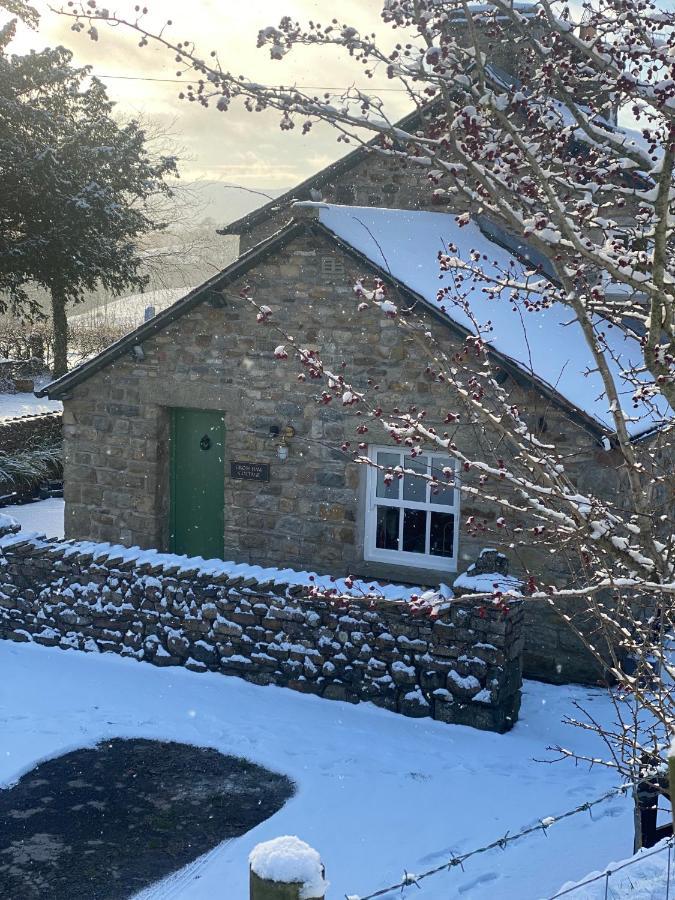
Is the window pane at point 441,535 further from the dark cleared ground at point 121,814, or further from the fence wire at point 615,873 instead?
the fence wire at point 615,873

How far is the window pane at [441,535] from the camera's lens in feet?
37.7

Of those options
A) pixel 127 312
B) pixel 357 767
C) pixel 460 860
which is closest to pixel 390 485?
pixel 357 767

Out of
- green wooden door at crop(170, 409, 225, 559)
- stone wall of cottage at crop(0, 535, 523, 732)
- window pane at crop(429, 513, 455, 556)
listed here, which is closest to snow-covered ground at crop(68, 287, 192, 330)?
green wooden door at crop(170, 409, 225, 559)

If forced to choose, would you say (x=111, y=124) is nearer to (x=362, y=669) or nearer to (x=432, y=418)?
(x=432, y=418)

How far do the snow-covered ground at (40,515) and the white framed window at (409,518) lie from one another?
21.9 feet

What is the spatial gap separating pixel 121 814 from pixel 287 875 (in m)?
4.43

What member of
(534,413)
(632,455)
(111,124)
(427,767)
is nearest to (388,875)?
(427,767)

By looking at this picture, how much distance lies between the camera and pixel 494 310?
40.1 ft

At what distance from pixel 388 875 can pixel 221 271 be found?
7.10 meters

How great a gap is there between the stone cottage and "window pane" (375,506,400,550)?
0.02 m

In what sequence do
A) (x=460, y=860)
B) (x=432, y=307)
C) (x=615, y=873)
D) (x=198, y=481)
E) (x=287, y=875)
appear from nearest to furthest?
(x=287, y=875)
(x=615, y=873)
(x=460, y=860)
(x=432, y=307)
(x=198, y=481)

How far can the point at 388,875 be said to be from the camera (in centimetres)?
675

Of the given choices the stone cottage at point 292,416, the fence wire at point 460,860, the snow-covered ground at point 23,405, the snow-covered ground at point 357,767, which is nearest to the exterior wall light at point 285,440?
the stone cottage at point 292,416

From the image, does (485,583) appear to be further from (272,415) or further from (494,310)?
(494,310)
